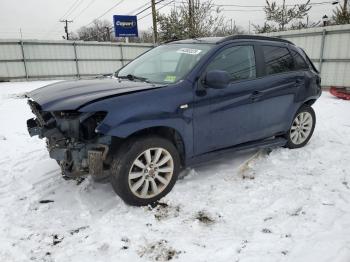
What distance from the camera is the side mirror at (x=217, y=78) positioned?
3447 mm

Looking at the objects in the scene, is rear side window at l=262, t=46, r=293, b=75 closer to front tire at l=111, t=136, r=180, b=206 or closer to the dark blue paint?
the dark blue paint

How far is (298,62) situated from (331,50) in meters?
8.00

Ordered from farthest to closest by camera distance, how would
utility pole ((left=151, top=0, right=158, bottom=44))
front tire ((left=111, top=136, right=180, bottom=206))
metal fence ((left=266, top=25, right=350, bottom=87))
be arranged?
utility pole ((left=151, top=0, right=158, bottom=44))
metal fence ((left=266, top=25, right=350, bottom=87))
front tire ((left=111, top=136, right=180, bottom=206))

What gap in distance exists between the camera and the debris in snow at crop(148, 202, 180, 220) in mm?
3184

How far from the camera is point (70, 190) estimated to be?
3740 millimetres

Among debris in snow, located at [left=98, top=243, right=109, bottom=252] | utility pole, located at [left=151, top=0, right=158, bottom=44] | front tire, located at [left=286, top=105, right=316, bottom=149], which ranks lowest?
debris in snow, located at [left=98, top=243, right=109, bottom=252]

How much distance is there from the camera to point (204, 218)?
313 centimetres

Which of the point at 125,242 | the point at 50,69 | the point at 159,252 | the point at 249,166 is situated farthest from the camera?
the point at 50,69

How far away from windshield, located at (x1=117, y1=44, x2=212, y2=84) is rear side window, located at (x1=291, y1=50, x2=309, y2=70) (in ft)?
5.80

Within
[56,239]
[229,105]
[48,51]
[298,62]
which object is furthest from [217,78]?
[48,51]

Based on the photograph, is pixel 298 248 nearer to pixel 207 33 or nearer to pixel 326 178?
pixel 326 178

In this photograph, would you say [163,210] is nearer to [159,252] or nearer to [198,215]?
[198,215]

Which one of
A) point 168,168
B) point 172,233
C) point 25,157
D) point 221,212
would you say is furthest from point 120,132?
point 25,157

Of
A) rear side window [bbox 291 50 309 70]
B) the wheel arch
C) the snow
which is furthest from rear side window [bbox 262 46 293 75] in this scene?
the wheel arch
